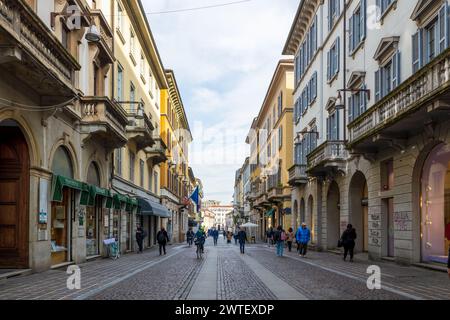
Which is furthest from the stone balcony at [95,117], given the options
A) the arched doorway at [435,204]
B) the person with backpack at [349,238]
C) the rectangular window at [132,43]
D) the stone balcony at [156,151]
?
the stone balcony at [156,151]

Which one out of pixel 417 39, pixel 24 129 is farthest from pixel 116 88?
pixel 417 39

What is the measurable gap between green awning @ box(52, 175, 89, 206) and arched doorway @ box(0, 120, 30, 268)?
5.74 feet

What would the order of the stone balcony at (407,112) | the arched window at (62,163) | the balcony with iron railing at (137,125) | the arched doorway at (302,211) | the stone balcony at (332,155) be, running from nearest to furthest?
1. the stone balcony at (407,112)
2. the arched window at (62,163)
3. the stone balcony at (332,155)
4. the balcony with iron railing at (137,125)
5. the arched doorway at (302,211)

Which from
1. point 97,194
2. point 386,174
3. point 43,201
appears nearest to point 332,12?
point 386,174

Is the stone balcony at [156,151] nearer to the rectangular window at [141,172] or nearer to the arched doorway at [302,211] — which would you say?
the rectangular window at [141,172]

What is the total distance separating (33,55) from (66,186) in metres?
6.82

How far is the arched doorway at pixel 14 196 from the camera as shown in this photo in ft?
54.6

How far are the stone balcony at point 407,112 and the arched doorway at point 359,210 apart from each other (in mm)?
4389

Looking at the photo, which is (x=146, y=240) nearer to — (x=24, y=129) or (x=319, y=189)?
(x=319, y=189)

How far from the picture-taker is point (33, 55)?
554 inches

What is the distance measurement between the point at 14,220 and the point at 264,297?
8500 millimetres

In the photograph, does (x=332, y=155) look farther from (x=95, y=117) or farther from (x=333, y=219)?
(x=95, y=117)

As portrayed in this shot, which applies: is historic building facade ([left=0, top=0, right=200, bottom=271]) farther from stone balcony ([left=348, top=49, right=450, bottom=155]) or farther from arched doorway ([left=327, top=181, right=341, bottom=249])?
arched doorway ([left=327, top=181, right=341, bottom=249])

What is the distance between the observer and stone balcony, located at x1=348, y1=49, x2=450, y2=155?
15.5 meters
